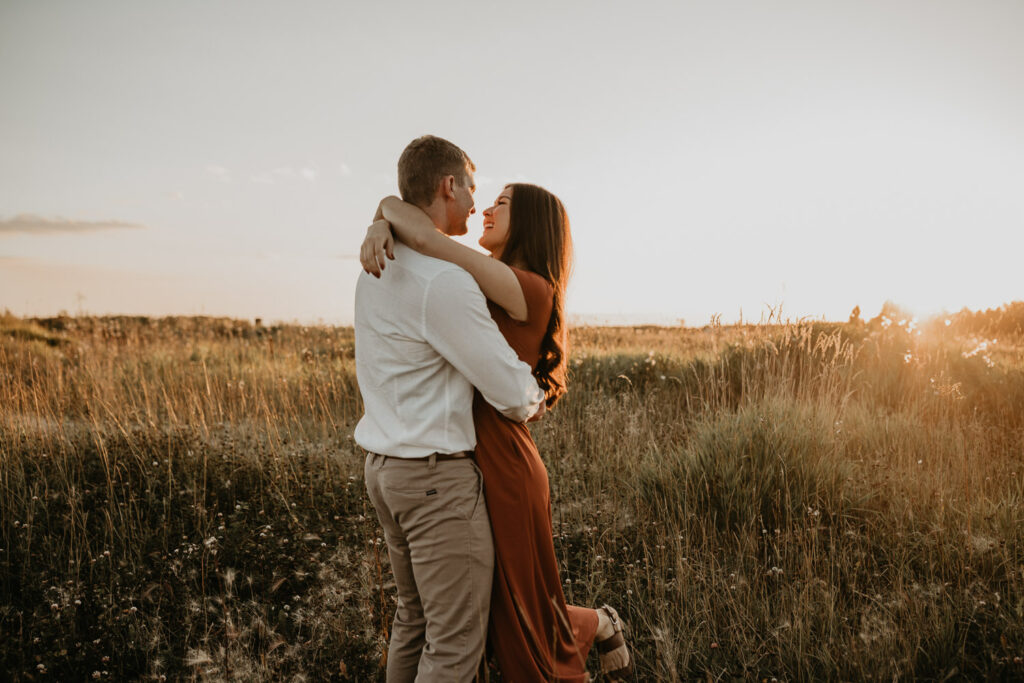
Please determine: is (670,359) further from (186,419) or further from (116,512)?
(116,512)

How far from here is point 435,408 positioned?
6.57 ft

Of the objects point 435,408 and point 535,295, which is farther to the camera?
point 535,295

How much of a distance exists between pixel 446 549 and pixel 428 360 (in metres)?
0.62

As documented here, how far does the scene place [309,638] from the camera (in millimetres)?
3619

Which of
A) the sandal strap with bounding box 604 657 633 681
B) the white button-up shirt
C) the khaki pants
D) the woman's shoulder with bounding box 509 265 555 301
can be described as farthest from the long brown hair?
the sandal strap with bounding box 604 657 633 681

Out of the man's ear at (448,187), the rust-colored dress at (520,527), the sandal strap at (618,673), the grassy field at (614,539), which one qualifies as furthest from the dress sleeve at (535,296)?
the sandal strap at (618,673)

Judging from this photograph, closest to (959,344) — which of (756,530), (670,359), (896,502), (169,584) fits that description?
(670,359)

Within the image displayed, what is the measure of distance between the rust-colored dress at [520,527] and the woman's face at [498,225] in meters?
0.24

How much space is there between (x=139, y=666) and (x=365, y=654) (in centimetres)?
128

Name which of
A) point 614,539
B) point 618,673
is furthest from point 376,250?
point 614,539

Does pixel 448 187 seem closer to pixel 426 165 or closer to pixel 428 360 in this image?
pixel 426 165

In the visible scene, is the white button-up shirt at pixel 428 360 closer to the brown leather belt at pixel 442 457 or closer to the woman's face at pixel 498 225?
the brown leather belt at pixel 442 457

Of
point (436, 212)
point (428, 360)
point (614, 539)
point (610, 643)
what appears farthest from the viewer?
point (614, 539)

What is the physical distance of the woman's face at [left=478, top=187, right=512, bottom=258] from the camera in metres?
2.31
